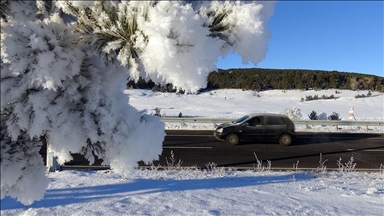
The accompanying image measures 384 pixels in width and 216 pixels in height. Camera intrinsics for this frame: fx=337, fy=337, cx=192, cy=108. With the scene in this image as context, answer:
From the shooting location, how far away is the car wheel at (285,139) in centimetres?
1347

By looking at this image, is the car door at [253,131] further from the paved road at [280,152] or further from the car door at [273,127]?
the paved road at [280,152]

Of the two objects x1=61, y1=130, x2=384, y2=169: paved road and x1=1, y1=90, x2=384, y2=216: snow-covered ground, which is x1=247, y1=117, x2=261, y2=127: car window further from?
x1=1, y1=90, x2=384, y2=216: snow-covered ground

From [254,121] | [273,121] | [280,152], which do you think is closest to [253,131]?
[254,121]

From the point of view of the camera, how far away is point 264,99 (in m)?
41.6

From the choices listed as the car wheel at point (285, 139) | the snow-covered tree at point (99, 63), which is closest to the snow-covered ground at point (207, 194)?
the snow-covered tree at point (99, 63)

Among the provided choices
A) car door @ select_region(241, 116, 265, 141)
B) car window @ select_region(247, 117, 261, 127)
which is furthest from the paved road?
car window @ select_region(247, 117, 261, 127)

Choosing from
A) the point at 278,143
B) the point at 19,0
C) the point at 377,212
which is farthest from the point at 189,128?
the point at 19,0

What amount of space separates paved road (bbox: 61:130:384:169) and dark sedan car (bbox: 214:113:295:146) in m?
0.29

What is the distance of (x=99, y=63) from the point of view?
6.48 feet

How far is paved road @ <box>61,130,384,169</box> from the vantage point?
10.2 meters

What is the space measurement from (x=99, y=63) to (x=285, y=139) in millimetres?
12400

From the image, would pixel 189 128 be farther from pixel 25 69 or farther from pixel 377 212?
pixel 25 69

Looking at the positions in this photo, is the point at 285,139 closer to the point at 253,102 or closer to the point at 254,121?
the point at 254,121

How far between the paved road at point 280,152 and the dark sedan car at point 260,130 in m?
0.29
